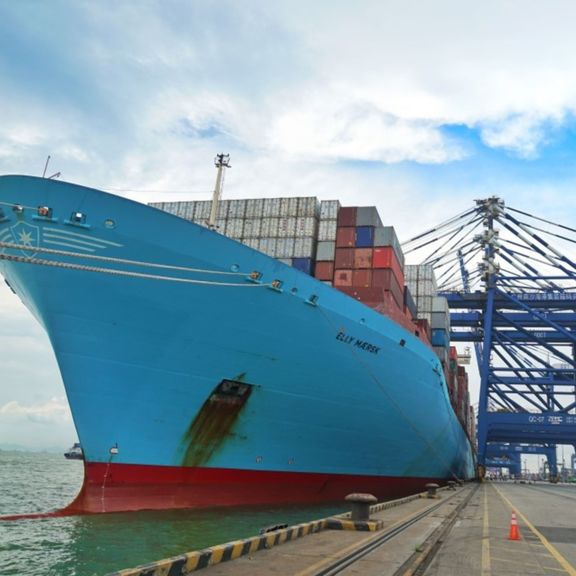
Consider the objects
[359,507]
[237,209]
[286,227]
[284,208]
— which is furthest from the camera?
[237,209]

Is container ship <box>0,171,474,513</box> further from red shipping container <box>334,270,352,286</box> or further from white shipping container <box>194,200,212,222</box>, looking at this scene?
white shipping container <box>194,200,212,222</box>

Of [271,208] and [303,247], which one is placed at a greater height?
[271,208]

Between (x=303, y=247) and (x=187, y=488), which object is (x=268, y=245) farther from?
(x=187, y=488)

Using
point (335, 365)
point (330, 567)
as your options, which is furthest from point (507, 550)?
point (335, 365)

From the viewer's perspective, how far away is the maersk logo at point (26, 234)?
1338 centimetres

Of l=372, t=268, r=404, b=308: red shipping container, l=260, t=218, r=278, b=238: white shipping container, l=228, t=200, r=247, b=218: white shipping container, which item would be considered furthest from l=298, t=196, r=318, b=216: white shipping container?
l=372, t=268, r=404, b=308: red shipping container

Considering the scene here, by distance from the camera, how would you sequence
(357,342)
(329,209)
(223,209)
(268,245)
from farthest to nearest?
(223,209)
(329,209)
(268,245)
(357,342)

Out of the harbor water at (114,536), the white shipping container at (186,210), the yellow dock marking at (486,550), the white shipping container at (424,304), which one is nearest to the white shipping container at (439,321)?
the white shipping container at (424,304)

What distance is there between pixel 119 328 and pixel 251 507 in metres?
6.73

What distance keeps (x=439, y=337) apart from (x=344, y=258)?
14.9 m

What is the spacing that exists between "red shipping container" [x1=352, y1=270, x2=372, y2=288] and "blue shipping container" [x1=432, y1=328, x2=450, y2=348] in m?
14.1

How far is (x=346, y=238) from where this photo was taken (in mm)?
22094

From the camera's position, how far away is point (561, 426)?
135 feet

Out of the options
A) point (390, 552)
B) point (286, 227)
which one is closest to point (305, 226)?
point (286, 227)
